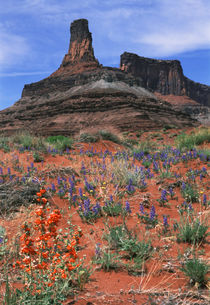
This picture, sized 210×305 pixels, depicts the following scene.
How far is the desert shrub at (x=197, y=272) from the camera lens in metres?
2.36

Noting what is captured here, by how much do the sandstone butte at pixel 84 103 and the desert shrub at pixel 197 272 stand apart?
34.4m

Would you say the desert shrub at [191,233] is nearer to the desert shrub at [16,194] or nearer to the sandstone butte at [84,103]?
the desert shrub at [16,194]

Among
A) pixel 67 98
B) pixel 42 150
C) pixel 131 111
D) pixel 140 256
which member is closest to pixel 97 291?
pixel 140 256

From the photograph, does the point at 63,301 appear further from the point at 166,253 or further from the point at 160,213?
the point at 160,213

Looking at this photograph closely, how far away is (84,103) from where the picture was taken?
4734cm

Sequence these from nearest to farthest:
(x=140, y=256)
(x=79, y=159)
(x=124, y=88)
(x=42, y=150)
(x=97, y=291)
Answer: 1. (x=97, y=291)
2. (x=140, y=256)
3. (x=79, y=159)
4. (x=42, y=150)
5. (x=124, y=88)

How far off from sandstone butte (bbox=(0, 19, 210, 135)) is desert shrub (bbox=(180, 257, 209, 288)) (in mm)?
34372

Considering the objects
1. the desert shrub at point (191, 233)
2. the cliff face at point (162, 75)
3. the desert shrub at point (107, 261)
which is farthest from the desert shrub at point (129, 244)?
the cliff face at point (162, 75)

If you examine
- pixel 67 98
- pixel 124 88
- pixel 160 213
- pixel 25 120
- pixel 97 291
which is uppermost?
pixel 124 88

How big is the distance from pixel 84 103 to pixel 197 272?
152ft

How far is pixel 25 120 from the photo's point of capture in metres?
51.3

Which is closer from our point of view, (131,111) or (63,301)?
(63,301)

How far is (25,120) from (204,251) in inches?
2042

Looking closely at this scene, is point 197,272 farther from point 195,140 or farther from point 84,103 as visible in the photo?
point 84,103
